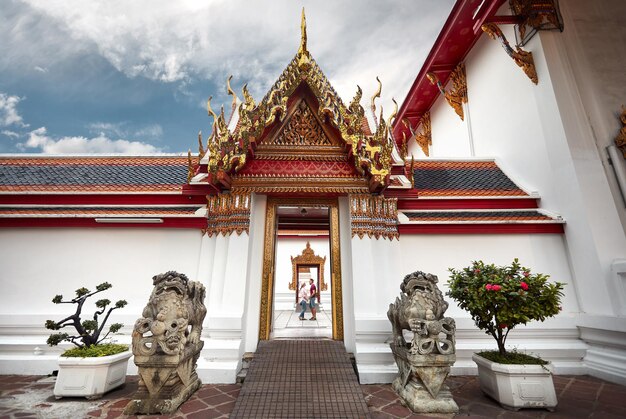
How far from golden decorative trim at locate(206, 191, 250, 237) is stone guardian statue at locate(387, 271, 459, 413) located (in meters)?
2.50

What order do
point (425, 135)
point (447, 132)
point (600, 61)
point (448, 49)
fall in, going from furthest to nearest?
point (425, 135) → point (447, 132) → point (448, 49) → point (600, 61)

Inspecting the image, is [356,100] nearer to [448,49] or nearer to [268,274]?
[268,274]

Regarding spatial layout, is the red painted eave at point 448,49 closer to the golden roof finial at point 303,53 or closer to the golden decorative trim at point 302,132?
the golden roof finial at point 303,53

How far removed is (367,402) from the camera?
324 cm

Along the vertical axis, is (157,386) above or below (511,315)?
below

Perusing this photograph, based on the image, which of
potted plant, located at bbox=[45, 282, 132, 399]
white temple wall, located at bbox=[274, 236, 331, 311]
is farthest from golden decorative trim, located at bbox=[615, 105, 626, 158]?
white temple wall, located at bbox=[274, 236, 331, 311]

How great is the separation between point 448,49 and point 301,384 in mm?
8665

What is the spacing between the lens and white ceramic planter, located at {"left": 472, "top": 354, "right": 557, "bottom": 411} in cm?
304

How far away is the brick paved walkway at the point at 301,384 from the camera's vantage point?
295cm

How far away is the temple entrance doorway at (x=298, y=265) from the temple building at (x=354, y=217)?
0.04m

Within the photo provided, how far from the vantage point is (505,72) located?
255 inches

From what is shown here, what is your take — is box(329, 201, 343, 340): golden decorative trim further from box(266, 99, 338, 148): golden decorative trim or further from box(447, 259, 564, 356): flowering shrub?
box(447, 259, 564, 356): flowering shrub

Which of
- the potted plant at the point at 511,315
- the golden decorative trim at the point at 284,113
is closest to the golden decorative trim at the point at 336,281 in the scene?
the golden decorative trim at the point at 284,113

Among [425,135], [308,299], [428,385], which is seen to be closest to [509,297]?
[428,385]
